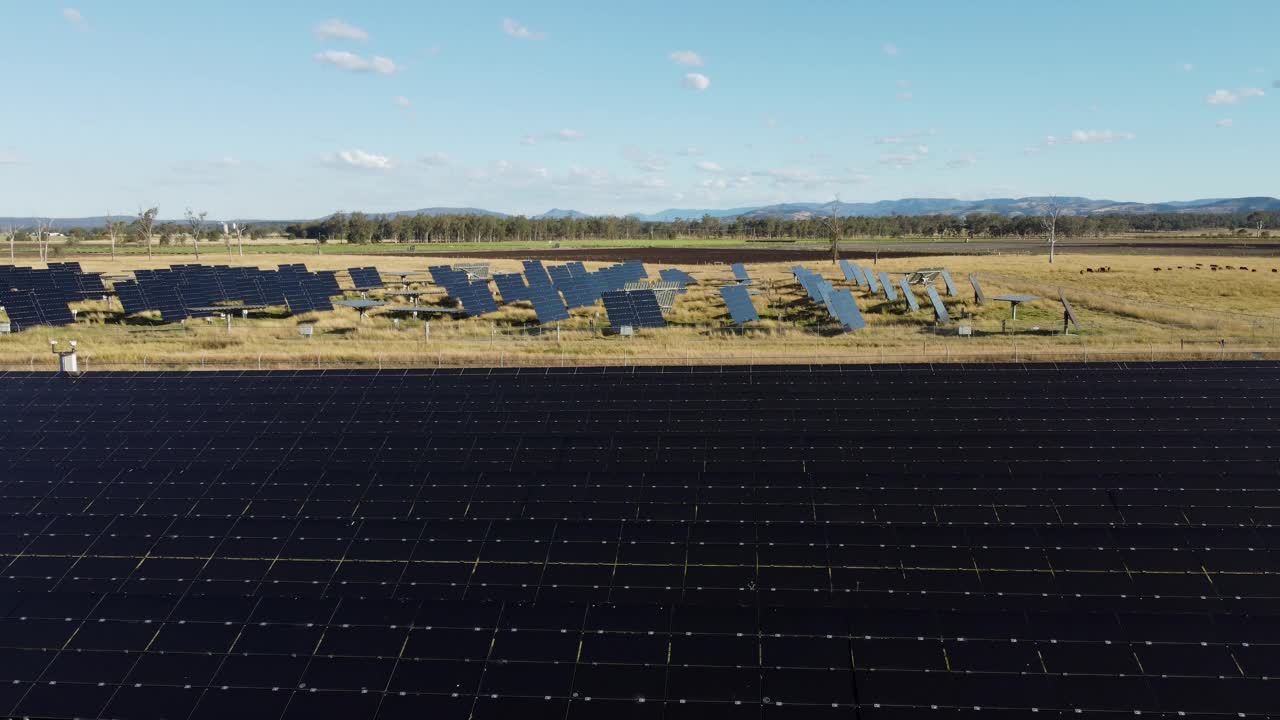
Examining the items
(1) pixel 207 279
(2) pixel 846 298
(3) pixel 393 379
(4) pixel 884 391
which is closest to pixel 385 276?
(1) pixel 207 279

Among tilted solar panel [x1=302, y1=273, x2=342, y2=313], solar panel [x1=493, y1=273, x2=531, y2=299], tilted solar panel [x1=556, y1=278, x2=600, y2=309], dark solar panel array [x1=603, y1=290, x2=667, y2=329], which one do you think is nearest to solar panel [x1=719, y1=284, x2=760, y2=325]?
dark solar panel array [x1=603, y1=290, x2=667, y2=329]

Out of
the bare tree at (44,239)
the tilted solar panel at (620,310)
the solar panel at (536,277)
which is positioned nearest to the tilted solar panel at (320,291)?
the solar panel at (536,277)

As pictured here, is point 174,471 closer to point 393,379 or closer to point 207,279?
point 393,379

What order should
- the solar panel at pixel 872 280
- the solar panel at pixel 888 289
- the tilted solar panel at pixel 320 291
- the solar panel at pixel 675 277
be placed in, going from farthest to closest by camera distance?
the solar panel at pixel 675 277, the solar panel at pixel 872 280, the tilted solar panel at pixel 320 291, the solar panel at pixel 888 289

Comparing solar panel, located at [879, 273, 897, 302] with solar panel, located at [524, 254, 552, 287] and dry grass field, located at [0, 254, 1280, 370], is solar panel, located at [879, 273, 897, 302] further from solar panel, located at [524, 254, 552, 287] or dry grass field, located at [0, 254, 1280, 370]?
solar panel, located at [524, 254, 552, 287]

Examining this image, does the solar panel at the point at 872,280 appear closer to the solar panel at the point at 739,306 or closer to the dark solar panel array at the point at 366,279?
the solar panel at the point at 739,306

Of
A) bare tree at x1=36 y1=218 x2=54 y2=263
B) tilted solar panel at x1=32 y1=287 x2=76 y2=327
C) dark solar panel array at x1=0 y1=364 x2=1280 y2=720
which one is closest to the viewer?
dark solar panel array at x1=0 y1=364 x2=1280 y2=720
